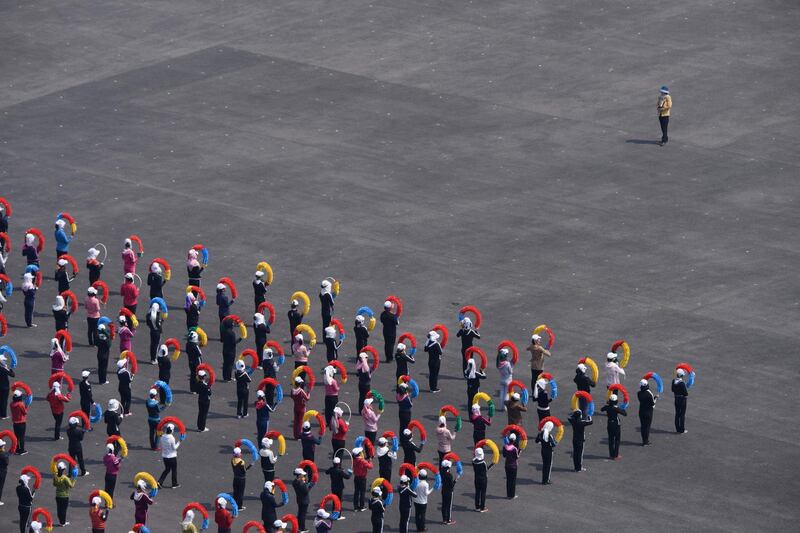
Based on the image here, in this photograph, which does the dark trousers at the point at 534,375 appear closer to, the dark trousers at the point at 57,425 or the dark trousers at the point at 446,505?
the dark trousers at the point at 446,505

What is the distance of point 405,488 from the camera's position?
43281mm

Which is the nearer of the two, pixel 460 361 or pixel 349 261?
pixel 460 361

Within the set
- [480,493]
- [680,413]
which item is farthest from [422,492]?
[680,413]

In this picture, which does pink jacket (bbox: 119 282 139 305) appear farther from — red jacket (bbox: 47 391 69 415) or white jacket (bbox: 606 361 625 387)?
white jacket (bbox: 606 361 625 387)

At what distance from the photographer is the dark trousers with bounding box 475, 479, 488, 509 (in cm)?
4438

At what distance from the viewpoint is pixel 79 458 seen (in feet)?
151

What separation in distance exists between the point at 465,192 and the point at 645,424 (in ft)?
55.2

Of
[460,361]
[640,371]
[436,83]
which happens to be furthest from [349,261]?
[436,83]

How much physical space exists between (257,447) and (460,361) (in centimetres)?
732

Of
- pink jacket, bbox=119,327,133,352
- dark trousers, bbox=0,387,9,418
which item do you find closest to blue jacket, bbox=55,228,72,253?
pink jacket, bbox=119,327,133,352

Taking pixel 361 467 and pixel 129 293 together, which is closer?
pixel 361 467

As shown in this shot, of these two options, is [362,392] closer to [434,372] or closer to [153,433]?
[434,372]

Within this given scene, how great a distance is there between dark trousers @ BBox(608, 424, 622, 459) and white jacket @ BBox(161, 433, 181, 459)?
10.6 metres

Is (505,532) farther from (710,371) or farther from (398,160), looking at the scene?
(398,160)
